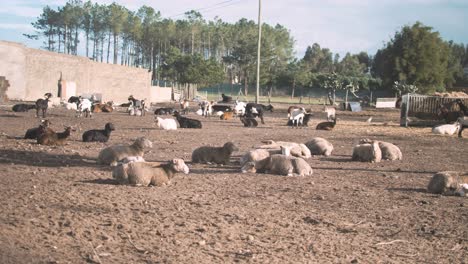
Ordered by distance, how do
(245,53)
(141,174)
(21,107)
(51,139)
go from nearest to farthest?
(141,174)
(51,139)
(21,107)
(245,53)

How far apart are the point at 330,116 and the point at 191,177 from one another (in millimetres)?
21719

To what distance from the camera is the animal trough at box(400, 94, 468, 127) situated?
30.7 m

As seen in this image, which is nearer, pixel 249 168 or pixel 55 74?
pixel 249 168

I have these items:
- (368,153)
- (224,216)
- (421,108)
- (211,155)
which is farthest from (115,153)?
(421,108)

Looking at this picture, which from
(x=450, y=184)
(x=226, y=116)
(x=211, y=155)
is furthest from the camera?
(x=226, y=116)

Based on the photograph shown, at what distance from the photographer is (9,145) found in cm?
1487

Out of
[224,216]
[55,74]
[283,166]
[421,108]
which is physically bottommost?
[224,216]

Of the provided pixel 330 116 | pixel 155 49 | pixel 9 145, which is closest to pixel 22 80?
pixel 330 116

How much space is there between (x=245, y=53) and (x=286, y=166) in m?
95.2

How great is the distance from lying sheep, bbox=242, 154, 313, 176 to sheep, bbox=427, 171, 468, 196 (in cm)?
263

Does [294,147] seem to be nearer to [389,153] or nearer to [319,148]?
[319,148]

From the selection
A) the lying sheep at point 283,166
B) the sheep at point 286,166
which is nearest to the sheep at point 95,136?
the lying sheep at point 283,166

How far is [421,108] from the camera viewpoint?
1252 inches

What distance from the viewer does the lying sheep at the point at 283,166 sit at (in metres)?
11.7
